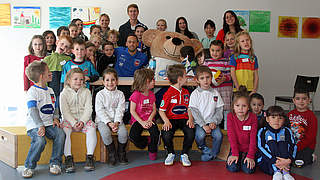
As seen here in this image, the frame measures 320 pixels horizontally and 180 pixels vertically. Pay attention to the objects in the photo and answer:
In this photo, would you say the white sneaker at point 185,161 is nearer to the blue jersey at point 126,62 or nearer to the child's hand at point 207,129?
the child's hand at point 207,129

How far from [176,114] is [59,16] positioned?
366 centimetres

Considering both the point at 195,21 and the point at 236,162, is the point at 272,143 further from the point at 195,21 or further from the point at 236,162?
the point at 195,21

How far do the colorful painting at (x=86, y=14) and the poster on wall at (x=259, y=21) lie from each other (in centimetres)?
303

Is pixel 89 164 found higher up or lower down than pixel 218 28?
lower down

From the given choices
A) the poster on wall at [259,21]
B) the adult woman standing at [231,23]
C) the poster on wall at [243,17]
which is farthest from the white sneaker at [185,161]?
the poster on wall at [259,21]

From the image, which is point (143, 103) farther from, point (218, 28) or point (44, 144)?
point (218, 28)

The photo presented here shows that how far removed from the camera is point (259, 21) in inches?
245

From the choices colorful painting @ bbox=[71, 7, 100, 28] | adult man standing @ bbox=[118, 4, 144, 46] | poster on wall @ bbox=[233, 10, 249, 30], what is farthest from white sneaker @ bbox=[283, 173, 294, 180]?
colorful painting @ bbox=[71, 7, 100, 28]

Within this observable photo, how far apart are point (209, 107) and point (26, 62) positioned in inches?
85.7

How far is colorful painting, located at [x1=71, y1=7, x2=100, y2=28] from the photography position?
18.8 ft

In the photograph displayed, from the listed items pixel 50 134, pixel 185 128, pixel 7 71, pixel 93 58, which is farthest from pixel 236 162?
pixel 7 71

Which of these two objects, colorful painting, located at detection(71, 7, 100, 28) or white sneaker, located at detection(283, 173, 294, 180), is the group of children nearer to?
white sneaker, located at detection(283, 173, 294, 180)

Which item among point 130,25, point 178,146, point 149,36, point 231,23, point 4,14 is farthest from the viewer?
point 4,14

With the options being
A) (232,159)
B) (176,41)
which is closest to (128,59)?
(176,41)
